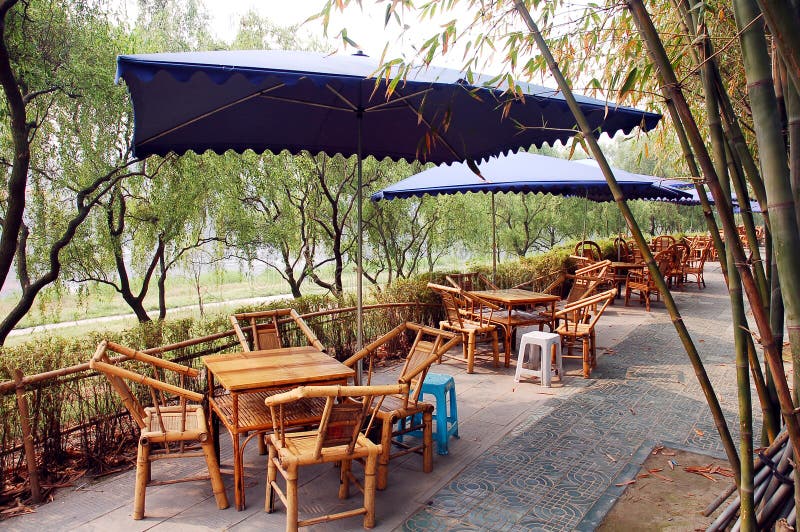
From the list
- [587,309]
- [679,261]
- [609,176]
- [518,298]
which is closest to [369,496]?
[609,176]

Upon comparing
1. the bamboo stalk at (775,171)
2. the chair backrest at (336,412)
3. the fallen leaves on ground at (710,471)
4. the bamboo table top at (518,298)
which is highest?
the bamboo stalk at (775,171)

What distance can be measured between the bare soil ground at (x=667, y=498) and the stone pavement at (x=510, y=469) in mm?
80

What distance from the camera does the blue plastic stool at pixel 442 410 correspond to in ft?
12.4

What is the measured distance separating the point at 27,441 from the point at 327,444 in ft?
6.33

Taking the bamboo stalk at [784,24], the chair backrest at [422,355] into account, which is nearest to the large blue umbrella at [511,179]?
the chair backrest at [422,355]

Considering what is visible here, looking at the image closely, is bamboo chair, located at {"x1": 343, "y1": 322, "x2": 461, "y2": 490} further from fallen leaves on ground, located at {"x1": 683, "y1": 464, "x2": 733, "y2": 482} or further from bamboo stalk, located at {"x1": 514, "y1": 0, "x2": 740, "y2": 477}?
bamboo stalk, located at {"x1": 514, "y1": 0, "x2": 740, "y2": 477}

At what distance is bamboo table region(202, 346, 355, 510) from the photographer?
9.82ft

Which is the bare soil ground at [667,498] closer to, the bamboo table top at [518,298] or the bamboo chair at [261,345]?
the bamboo chair at [261,345]

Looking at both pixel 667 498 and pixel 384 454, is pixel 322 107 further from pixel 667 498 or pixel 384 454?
pixel 667 498

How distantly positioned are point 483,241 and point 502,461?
13492mm

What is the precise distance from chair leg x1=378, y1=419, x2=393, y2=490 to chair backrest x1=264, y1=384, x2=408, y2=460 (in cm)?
36

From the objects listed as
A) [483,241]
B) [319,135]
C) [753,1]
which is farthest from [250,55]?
[483,241]

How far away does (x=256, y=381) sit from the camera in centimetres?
300

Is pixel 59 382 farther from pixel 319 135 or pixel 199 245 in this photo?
pixel 199 245
